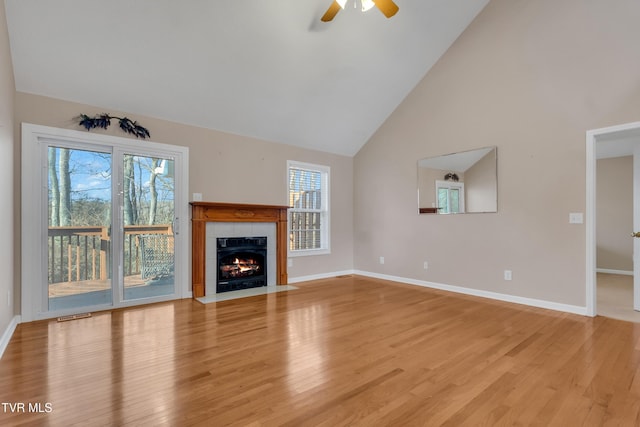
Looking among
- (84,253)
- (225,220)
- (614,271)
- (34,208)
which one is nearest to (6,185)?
(34,208)

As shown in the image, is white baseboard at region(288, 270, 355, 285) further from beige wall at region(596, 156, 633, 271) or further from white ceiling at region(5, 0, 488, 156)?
beige wall at region(596, 156, 633, 271)

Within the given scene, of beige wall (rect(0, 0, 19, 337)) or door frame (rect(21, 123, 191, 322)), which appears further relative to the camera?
door frame (rect(21, 123, 191, 322))

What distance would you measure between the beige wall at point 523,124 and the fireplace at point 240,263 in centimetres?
245

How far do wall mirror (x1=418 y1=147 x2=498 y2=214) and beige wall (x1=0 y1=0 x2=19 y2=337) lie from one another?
511cm

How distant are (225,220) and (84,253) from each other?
176 centimetres

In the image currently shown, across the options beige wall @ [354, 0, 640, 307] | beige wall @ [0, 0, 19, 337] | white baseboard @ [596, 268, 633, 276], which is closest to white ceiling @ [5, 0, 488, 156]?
beige wall @ [0, 0, 19, 337]

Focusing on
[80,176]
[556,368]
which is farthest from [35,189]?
[556,368]

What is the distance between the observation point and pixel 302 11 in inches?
145

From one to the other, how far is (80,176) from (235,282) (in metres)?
2.46

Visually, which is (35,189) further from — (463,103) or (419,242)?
(463,103)

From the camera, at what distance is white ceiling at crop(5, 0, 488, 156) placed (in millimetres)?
3139

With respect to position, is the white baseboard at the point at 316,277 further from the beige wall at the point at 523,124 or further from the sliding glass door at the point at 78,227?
the sliding glass door at the point at 78,227

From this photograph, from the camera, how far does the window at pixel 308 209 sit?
227 inches

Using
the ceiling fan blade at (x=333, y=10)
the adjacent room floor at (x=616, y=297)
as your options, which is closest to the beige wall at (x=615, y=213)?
the adjacent room floor at (x=616, y=297)
